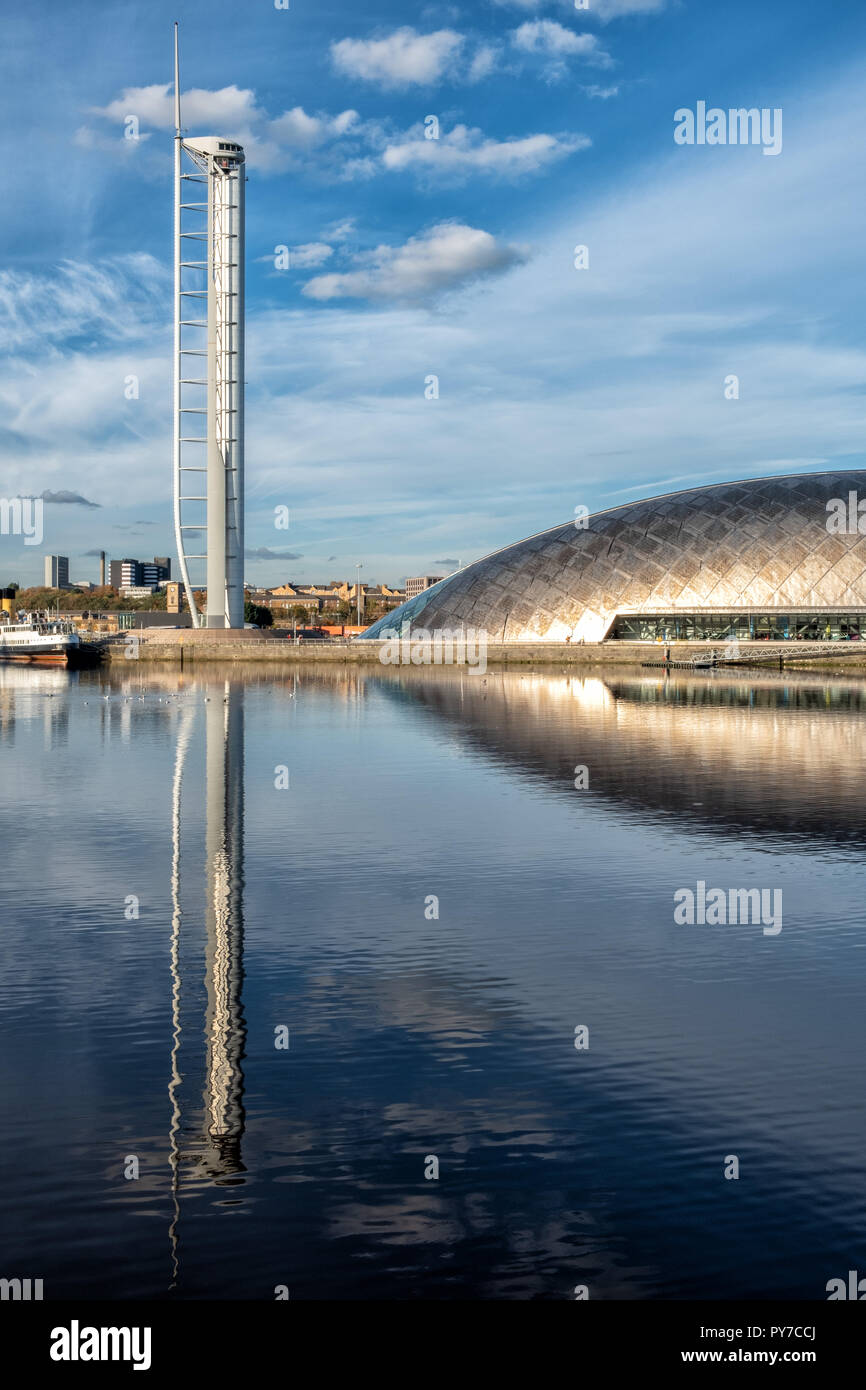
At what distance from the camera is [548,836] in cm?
1883

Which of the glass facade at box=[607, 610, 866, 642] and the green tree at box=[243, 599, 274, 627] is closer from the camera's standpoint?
the glass facade at box=[607, 610, 866, 642]

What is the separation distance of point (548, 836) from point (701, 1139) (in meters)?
11.1

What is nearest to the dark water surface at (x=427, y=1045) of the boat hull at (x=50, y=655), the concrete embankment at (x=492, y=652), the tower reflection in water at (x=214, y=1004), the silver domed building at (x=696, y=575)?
the tower reflection in water at (x=214, y=1004)

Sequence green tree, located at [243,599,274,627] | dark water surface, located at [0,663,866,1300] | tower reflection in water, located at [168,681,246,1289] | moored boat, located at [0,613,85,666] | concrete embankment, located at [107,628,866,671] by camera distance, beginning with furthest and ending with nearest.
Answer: green tree, located at [243,599,274,627]
moored boat, located at [0,613,85,666]
concrete embankment, located at [107,628,866,671]
tower reflection in water, located at [168,681,246,1289]
dark water surface, located at [0,663,866,1300]

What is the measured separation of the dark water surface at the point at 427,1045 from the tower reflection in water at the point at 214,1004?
0.11 ft

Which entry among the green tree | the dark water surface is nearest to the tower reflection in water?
the dark water surface

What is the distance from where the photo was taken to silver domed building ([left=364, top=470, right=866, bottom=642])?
86.8 metres

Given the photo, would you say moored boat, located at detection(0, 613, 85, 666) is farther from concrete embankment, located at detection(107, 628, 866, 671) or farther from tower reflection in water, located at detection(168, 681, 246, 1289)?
tower reflection in water, located at detection(168, 681, 246, 1289)

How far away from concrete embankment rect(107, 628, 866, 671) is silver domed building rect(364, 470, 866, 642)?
2.29 metres

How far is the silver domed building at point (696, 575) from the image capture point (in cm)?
8675

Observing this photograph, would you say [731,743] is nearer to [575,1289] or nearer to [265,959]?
[265,959]

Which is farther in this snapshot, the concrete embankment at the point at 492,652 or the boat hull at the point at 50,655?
the boat hull at the point at 50,655

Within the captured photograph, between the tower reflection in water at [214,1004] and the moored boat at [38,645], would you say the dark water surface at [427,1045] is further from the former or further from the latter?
the moored boat at [38,645]

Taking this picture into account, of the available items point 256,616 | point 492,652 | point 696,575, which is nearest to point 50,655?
point 492,652
